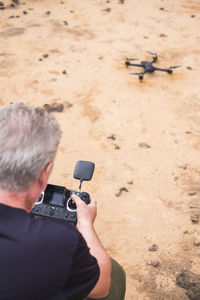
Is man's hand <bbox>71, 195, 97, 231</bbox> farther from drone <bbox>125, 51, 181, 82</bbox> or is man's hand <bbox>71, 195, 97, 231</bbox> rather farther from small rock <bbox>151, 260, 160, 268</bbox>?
drone <bbox>125, 51, 181, 82</bbox>

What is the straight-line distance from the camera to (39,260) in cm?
114

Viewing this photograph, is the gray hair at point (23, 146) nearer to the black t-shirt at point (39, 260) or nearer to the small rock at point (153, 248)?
the black t-shirt at point (39, 260)

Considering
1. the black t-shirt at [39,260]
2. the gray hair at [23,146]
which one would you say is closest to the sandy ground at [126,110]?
the black t-shirt at [39,260]

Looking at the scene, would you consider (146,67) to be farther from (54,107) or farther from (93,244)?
(93,244)

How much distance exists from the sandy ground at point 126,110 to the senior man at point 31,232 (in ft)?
5.00

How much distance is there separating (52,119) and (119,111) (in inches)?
136

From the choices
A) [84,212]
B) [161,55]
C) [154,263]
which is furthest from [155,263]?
[161,55]

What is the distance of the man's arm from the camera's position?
1.51 meters

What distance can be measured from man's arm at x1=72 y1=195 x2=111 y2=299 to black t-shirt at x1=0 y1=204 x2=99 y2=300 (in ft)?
0.79

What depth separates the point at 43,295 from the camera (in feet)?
3.74

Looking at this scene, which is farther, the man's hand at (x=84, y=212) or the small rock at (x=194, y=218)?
the small rock at (x=194, y=218)

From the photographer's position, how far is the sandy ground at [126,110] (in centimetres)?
293

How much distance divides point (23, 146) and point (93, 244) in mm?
787

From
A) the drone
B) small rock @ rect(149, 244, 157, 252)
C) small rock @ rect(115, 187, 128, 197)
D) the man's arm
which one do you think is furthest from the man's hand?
the drone
